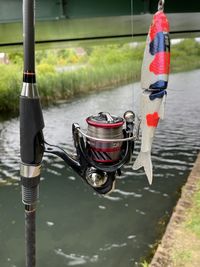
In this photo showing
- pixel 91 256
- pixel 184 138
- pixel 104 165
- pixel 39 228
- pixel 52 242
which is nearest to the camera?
pixel 104 165

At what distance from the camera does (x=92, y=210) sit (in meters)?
6.48

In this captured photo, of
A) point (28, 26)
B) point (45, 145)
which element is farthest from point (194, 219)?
point (28, 26)

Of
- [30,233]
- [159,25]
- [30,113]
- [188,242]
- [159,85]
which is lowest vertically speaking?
[188,242]

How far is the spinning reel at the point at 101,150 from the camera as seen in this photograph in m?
2.35

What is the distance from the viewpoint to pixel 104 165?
2.37 metres

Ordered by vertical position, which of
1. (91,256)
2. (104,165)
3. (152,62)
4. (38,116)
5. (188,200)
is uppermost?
(152,62)

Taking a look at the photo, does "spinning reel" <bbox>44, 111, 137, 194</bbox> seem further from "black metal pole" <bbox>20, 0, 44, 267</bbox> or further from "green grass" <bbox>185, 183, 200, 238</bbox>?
"green grass" <bbox>185, 183, 200, 238</bbox>

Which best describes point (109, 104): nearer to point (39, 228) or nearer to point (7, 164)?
point (7, 164)

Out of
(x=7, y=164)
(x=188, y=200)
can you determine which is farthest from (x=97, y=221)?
(x=7, y=164)

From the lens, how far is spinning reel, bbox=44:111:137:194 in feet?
7.70

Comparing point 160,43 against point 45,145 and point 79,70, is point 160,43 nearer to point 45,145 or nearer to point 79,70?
point 45,145

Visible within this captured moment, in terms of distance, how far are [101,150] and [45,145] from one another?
1.16 feet

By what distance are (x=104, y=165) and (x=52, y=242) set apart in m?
3.50

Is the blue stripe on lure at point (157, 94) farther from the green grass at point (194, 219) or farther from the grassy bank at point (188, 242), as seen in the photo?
the green grass at point (194, 219)
